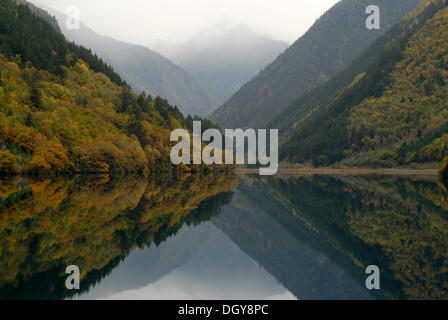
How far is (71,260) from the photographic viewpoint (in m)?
21.4

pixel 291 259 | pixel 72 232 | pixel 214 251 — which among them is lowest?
pixel 291 259

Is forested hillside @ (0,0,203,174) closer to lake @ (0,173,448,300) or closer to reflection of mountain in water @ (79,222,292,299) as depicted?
lake @ (0,173,448,300)

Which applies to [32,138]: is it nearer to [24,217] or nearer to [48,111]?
[48,111]

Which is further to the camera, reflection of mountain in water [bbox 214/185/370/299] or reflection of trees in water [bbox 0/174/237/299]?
reflection of mountain in water [bbox 214/185/370/299]

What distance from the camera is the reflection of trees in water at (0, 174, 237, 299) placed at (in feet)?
59.3

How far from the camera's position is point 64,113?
10550cm

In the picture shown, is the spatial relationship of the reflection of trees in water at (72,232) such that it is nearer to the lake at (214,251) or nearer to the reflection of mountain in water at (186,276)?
the lake at (214,251)

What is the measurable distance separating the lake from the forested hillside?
4820cm

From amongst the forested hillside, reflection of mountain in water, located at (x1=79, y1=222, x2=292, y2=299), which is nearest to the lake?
reflection of mountain in water, located at (x1=79, y1=222, x2=292, y2=299)

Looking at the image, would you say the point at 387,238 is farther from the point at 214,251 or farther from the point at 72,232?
the point at 72,232

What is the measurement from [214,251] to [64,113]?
286 ft

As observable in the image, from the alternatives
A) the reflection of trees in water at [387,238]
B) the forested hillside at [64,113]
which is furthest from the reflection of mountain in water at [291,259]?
the forested hillside at [64,113]

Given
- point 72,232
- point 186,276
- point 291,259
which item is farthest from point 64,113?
point 186,276

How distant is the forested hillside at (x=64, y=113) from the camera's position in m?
90.9
